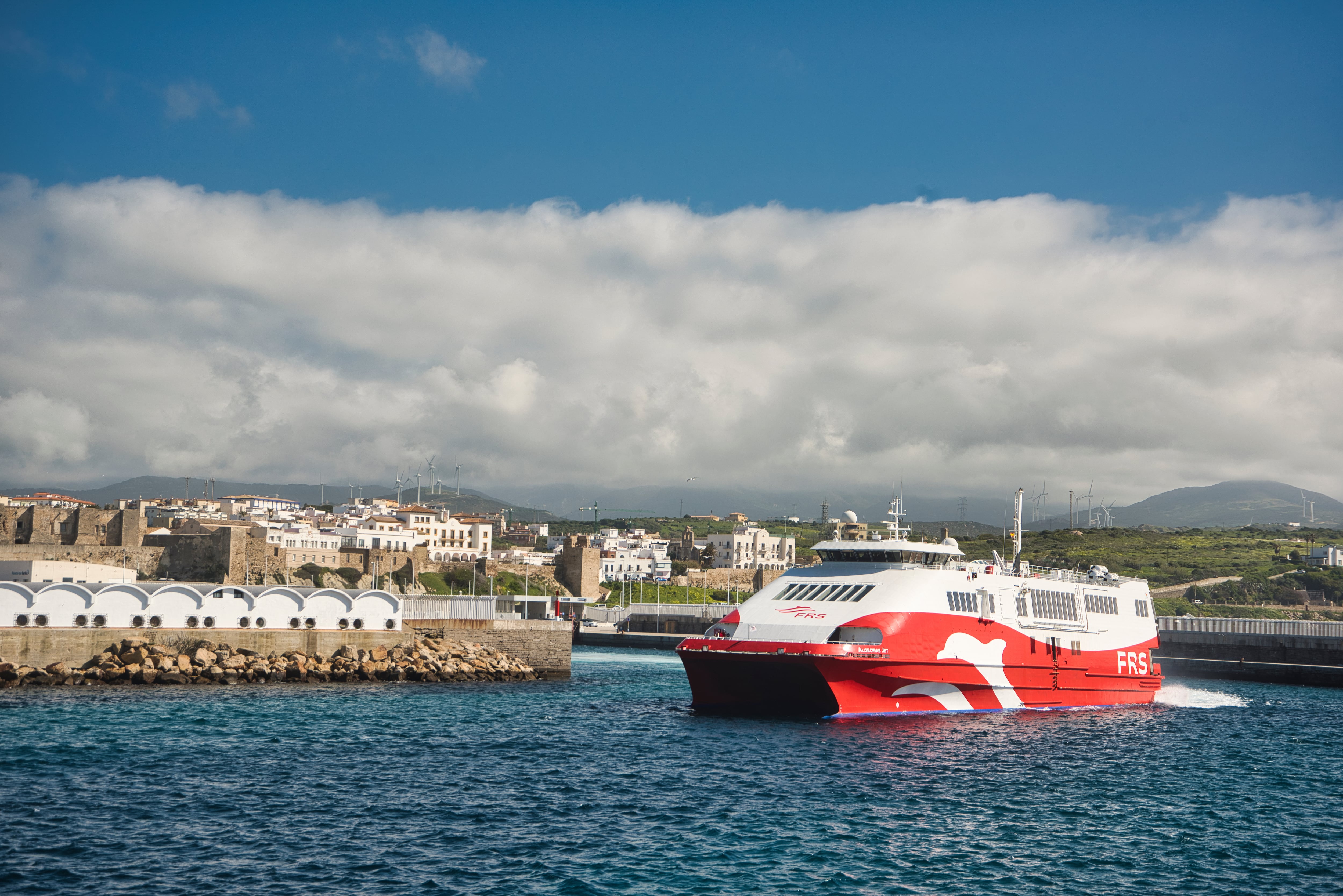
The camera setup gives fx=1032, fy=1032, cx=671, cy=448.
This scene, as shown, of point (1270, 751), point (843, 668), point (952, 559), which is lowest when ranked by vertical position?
point (1270, 751)

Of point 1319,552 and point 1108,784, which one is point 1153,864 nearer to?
point 1108,784

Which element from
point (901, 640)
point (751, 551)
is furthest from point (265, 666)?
point (751, 551)

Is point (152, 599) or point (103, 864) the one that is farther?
point (152, 599)

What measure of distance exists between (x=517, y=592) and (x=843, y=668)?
68.3m

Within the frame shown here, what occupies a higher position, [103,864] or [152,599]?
[152,599]

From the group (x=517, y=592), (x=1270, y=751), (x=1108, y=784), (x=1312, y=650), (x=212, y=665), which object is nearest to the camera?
(x=1108, y=784)

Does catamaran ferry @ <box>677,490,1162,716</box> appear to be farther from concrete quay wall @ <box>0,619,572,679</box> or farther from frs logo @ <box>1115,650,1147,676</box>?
concrete quay wall @ <box>0,619,572,679</box>

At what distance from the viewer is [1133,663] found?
4178 centimetres

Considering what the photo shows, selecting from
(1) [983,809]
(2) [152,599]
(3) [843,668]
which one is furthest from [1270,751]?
(2) [152,599]

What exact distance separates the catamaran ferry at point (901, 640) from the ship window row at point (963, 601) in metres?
0.05

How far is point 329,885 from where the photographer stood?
15.0 m

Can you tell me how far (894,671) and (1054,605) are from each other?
9.80 metres

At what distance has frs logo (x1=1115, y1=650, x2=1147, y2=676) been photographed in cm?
4125

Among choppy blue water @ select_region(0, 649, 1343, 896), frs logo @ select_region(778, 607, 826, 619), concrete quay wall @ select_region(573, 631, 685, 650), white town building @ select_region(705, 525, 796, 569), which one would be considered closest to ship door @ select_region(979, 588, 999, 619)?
choppy blue water @ select_region(0, 649, 1343, 896)
